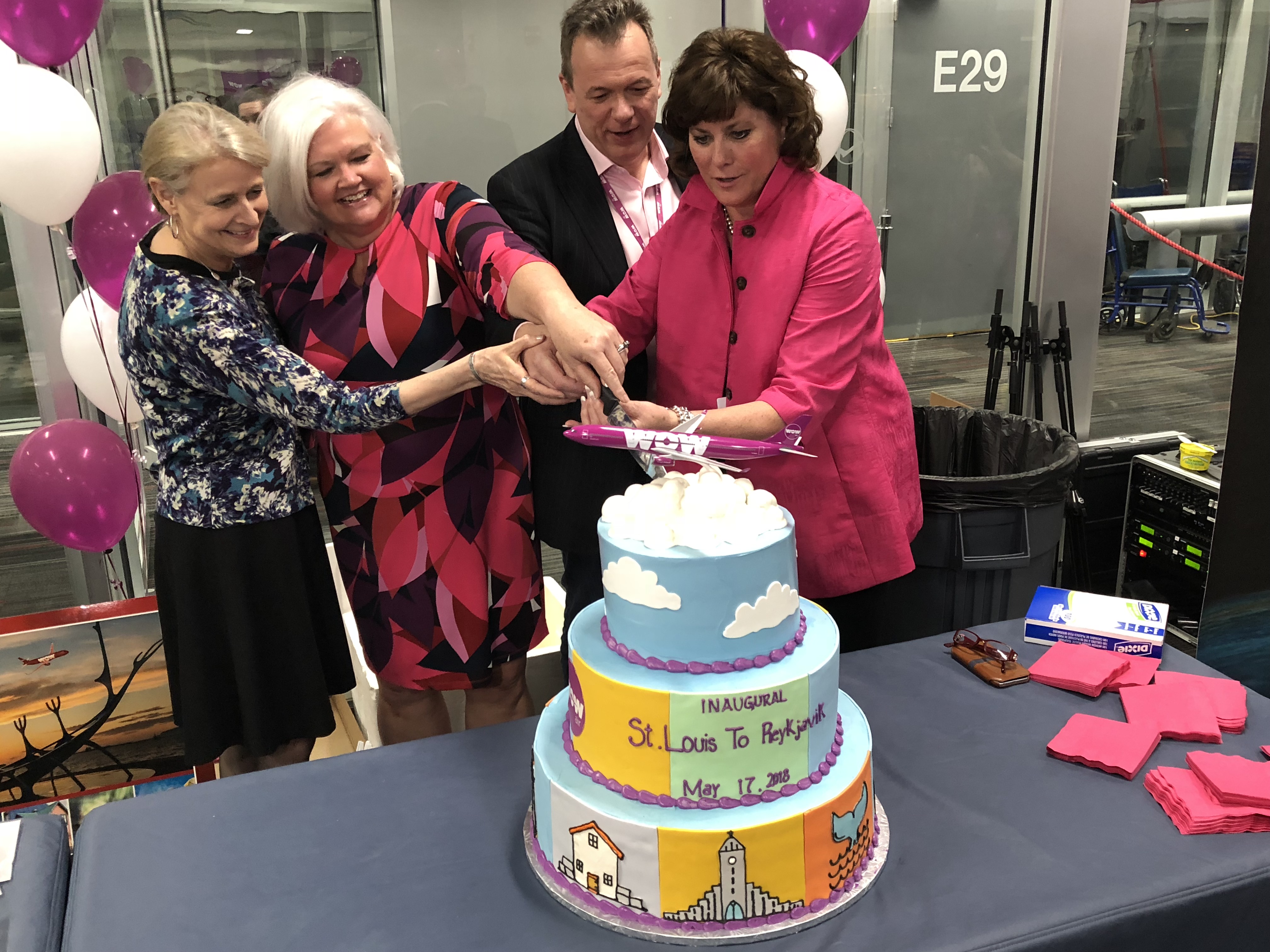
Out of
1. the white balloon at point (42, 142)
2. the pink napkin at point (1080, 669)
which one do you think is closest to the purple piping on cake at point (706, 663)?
the pink napkin at point (1080, 669)

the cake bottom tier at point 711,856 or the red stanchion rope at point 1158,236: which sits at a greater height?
the red stanchion rope at point 1158,236

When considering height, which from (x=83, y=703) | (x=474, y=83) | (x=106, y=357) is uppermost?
(x=474, y=83)

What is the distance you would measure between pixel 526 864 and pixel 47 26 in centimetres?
216

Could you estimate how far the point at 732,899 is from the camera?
126 centimetres

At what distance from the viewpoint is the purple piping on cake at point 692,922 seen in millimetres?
1267

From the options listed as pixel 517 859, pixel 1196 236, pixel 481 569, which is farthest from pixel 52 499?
pixel 1196 236

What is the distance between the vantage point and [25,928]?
4.26ft

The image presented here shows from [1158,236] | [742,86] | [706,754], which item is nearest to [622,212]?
[742,86]

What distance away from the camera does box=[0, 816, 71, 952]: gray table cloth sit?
1292mm

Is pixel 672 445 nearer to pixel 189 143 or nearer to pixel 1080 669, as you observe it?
pixel 1080 669

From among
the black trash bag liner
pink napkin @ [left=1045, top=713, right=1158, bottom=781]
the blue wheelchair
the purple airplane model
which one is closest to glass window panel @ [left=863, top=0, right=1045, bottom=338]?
the blue wheelchair

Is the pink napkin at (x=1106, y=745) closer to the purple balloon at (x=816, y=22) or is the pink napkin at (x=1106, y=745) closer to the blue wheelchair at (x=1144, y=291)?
the purple balloon at (x=816, y=22)

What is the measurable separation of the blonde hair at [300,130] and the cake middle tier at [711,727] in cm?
104

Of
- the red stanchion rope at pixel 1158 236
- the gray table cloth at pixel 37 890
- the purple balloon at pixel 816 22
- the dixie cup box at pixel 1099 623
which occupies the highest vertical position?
the purple balloon at pixel 816 22
